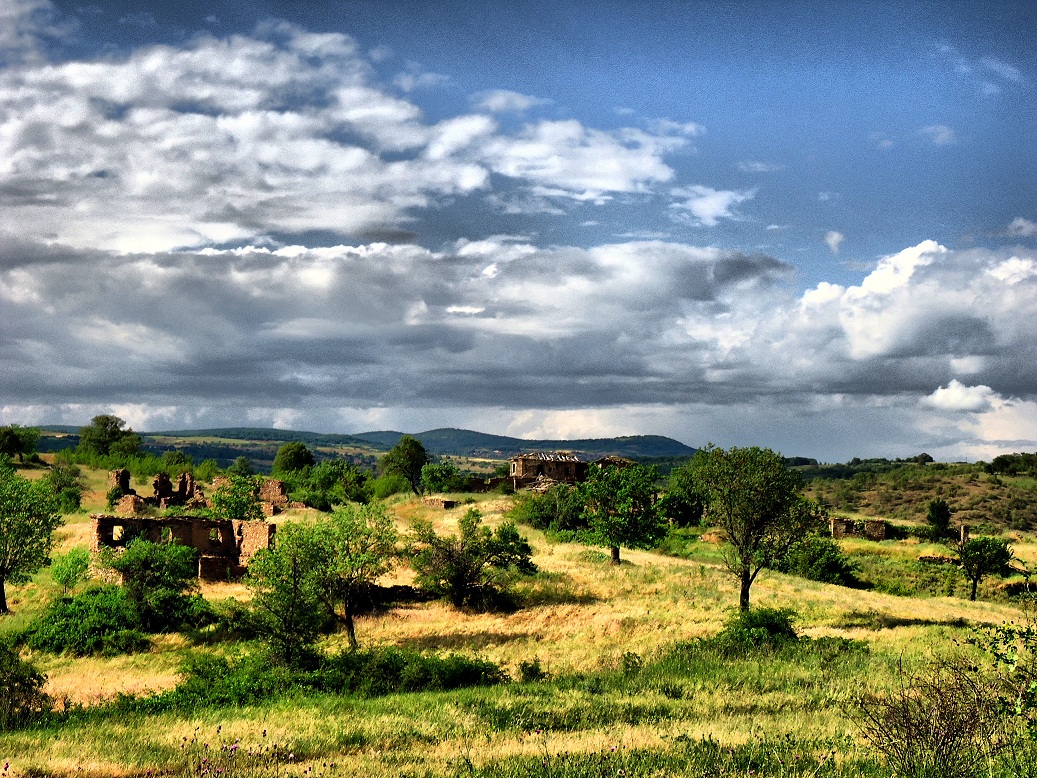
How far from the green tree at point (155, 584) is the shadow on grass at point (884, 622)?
28973 mm

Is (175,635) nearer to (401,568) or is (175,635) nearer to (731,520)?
(401,568)

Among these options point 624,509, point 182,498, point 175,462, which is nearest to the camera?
point 624,509

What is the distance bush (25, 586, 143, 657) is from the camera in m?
30.4

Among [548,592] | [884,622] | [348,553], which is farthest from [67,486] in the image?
[884,622]

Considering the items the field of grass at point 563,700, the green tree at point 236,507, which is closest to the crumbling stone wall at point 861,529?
the field of grass at point 563,700

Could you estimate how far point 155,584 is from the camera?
34938 millimetres

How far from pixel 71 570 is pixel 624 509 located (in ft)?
106

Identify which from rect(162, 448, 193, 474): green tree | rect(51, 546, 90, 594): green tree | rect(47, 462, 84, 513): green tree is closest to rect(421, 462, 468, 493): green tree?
rect(47, 462, 84, 513): green tree

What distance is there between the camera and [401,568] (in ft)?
158

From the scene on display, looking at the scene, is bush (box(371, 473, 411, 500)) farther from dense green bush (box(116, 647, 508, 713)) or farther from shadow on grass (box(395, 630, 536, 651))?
dense green bush (box(116, 647, 508, 713))

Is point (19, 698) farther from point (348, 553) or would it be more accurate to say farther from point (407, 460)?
point (407, 460)

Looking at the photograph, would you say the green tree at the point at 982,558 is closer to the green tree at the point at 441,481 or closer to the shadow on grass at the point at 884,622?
the shadow on grass at the point at 884,622

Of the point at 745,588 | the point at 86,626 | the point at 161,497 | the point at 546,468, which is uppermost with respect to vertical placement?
the point at 546,468

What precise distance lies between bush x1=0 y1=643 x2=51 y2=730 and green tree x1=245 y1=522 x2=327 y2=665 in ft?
25.3
